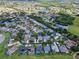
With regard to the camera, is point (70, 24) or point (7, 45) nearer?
point (7, 45)

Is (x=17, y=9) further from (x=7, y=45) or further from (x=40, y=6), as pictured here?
(x=7, y=45)

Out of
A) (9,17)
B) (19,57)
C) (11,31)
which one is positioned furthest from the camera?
(9,17)

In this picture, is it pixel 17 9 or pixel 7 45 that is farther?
pixel 17 9

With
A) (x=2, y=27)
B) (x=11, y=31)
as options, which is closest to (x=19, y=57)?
(x=11, y=31)

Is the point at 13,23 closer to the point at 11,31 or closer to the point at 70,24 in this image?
the point at 11,31

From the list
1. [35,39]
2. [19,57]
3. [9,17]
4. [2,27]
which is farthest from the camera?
[9,17]

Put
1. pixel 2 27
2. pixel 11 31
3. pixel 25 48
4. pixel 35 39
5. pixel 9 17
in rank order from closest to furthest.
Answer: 1. pixel 25 48
2. pixel 35 39
3. pixel 11 31
4. pixel 2 27
5. pixel 9 17

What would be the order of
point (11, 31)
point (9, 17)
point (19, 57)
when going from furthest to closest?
point (9, 17) → point (11, 31) → point (19, 57)

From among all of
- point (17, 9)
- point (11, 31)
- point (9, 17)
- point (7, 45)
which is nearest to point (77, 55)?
point (7, 45)
